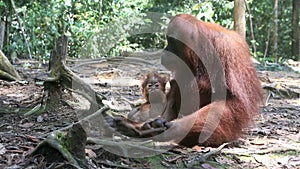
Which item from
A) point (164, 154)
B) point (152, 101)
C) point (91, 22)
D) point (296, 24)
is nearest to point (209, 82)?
point (164, 154)

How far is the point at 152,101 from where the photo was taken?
3.66 metres

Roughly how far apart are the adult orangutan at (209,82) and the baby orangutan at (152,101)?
1.60 feet

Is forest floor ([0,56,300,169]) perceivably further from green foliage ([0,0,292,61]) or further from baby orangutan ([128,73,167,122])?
green foliage ([0,0,292,61])

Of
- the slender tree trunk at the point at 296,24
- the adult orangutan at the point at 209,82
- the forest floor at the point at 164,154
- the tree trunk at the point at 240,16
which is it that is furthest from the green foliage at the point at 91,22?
the adult orangutan at the point at 209,82

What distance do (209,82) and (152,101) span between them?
0.87 meters

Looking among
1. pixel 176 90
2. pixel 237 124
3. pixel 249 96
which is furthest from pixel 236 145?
pixel 176 90

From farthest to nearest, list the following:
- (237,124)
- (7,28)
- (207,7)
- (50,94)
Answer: (207,7) < (7,28) < (50,94) < (237,124)

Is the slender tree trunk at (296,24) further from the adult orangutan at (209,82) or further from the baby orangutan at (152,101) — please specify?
the adult orangutan at (209,82)


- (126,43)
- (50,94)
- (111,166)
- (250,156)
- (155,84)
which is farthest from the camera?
(126,43)

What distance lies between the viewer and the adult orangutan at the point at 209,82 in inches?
109

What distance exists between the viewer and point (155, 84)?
375 centimetres

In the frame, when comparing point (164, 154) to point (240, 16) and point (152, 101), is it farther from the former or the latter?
point (240, 16)

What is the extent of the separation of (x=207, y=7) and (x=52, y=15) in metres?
3.14

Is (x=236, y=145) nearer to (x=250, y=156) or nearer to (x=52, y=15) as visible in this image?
(x=250, y=156)
